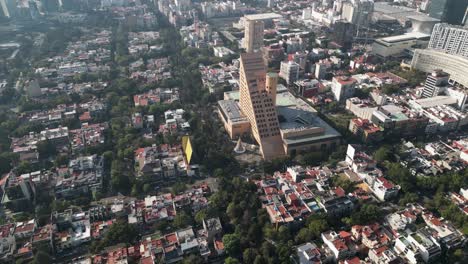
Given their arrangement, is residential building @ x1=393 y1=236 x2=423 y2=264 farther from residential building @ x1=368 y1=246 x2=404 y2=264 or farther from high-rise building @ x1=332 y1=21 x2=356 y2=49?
high-rise building @ x1=332 y1=21 x2=356 y2=49

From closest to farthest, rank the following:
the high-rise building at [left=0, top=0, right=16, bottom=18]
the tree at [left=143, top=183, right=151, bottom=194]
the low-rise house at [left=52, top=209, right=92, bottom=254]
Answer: the low-rise house at [left=52, top=209, right=92, bottom=254], the tree at [left=143, top=183, right=151, bottom=194], the high-rise building at [left=0, top=0, right=16, bottom=18]

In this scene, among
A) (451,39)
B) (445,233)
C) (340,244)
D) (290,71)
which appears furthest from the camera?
(451,39)

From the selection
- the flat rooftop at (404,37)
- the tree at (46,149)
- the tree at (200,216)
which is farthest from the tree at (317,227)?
the flat rooftop at (404,37)

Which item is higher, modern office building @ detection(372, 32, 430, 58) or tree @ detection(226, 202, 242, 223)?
modern office building @ detection(372, 32, 430, 58)

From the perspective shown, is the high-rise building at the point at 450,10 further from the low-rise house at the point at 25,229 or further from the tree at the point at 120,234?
the low-rise house at the point at 25,229

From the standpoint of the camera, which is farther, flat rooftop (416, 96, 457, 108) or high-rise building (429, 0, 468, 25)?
high-rise building (429, 0, 468, 25)

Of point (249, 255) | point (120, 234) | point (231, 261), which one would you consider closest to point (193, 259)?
point (231, 261)

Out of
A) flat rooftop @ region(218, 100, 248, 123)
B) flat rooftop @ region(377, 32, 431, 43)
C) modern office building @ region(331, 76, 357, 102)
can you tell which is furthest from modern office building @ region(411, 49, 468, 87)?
flat rooftop @ region(218, 100, 248, 123)

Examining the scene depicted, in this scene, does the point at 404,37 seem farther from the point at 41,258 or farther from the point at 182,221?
the point at 41,258
